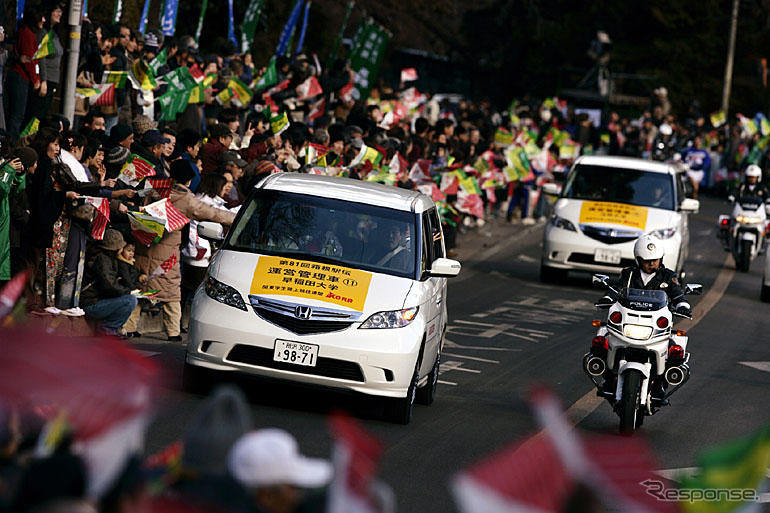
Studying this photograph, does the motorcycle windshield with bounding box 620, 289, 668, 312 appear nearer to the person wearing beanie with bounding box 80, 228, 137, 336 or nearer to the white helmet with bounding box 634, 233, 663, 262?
the white helmet with bounding box 634, 233, 663, 262

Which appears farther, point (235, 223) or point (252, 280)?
point (235, 223)

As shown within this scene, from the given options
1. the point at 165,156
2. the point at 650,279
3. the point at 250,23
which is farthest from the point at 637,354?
the point at 250,23

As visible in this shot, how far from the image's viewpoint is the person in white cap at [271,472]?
15.8 feet

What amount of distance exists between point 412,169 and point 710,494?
54.6ft

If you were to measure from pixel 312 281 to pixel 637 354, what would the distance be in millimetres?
2609

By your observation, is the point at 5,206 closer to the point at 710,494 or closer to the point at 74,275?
the point at 74,275

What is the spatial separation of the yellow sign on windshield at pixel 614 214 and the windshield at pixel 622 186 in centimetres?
19

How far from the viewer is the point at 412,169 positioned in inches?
838

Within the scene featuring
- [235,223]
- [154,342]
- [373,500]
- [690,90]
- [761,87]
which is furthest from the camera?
[690,90]

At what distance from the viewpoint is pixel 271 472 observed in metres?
4.83

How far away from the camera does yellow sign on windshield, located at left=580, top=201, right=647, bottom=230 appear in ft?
70.7

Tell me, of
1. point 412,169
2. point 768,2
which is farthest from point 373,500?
point 768,2

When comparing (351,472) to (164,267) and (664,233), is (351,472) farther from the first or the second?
(664,233)

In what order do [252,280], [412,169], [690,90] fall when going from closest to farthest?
[252,280]
[412,169]
[690,90]
